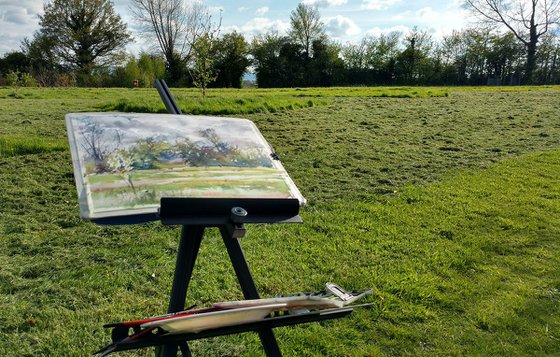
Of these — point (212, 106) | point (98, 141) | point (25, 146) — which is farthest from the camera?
point (212, 106)

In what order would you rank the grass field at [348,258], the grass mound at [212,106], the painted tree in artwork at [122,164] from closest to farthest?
the painted tree in artwork at [122,164], the grass field at [348,258], the grass mound at [212,106]

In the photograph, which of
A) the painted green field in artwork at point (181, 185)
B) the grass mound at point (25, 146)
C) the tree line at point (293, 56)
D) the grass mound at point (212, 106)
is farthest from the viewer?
the tree line at point (293, 56)

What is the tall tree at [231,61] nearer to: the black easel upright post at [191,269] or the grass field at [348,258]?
the grass field at [348,258]

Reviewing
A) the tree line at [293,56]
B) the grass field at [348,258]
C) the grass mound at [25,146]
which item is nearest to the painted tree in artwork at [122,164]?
the grass field at [348,258]

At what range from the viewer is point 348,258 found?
13.9ft

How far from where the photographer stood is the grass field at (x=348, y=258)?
3027 millimetres

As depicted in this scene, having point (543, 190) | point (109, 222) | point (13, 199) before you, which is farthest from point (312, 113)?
point (109, 222)

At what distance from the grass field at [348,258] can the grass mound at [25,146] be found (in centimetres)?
3

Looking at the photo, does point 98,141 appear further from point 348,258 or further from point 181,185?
point 348,258

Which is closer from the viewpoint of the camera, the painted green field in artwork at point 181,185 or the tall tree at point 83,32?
the painted green field in artwork at point 181,185

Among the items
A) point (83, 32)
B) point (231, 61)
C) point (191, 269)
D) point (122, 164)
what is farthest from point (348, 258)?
point (83, 32)

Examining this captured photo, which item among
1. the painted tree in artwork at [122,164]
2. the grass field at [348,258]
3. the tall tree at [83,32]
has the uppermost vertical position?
the tall tree at [83,32]

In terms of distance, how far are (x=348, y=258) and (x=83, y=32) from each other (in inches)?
1797

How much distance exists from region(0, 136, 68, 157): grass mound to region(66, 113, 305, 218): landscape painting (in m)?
6.58
